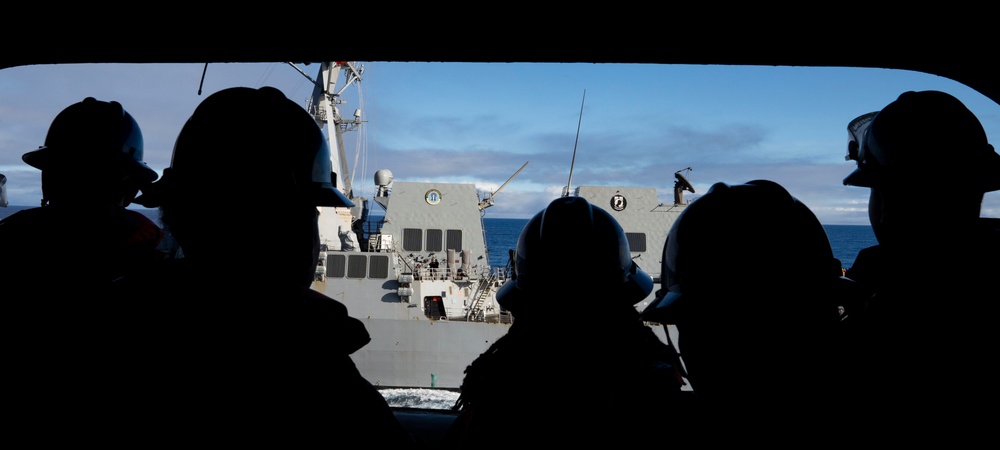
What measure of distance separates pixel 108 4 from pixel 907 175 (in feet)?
12.5

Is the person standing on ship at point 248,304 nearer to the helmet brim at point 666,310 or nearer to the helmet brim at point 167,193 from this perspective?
the helmet brim at point 167,193

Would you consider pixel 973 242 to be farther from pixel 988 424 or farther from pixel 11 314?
pixel 11 314

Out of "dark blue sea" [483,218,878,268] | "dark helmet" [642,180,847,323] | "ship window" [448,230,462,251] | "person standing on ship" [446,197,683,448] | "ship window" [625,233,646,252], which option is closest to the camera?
"dark helmet" [642,180,847,323]

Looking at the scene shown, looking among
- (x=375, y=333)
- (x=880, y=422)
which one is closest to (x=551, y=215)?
(x=880, y=422)

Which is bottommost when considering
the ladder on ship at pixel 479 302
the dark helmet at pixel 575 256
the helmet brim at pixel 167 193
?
the ladder on ship at pixel 479 302

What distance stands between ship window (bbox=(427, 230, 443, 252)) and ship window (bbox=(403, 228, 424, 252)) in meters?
0.30

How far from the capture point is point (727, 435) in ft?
4.36

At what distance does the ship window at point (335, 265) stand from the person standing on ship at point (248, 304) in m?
15.5

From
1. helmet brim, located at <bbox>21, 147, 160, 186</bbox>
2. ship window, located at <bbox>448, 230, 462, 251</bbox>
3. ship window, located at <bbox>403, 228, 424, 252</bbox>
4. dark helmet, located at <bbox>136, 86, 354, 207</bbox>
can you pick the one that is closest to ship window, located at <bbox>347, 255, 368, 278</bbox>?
ship window, located at <bbox>403, 228, 424, 252</bbox>

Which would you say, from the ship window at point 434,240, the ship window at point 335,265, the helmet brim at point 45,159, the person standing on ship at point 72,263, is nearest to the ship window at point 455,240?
the ship window at point 434,240

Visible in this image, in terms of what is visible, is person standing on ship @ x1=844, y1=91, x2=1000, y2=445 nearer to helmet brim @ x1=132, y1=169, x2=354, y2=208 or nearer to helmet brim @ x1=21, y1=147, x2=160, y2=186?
helmet brim @ x1=132, y1=169, x2=354, y2=208

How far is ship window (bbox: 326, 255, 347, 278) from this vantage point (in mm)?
16297

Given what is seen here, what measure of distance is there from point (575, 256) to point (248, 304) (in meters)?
1.18

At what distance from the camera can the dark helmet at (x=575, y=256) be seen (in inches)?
77.6
